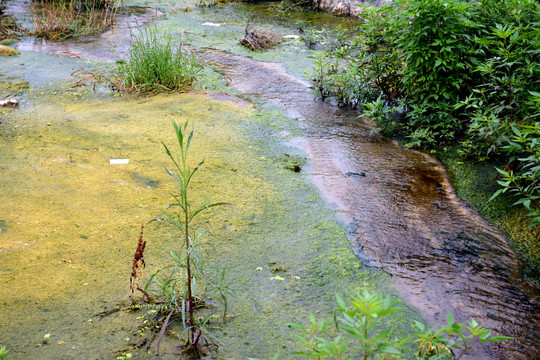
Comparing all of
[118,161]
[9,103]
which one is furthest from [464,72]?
[9,103]

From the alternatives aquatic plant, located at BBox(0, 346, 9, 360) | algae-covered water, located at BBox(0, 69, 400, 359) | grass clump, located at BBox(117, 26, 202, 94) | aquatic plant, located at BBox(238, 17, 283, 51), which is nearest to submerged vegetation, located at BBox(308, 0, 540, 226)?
algae-covered water, located at BBox(0, 69, 400, 359)

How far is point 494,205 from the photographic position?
3.22 meters

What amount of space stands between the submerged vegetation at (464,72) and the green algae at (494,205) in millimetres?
96

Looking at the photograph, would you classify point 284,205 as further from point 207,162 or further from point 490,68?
point 490,68

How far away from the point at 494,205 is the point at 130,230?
7.91ft

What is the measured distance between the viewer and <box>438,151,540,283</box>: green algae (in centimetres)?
275

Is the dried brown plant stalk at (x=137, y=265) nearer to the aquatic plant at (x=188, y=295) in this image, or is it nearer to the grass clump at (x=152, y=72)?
the aquatic plant at (x=188, y=295)

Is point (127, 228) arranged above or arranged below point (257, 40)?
below

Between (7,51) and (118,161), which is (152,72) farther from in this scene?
(7,51)

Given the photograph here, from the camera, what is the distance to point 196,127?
4320 millimetres

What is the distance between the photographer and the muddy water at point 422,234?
228 centimetres

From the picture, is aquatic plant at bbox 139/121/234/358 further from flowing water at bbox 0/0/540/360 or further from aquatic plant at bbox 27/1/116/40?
aquatic plant at bbox 27/1/116/40

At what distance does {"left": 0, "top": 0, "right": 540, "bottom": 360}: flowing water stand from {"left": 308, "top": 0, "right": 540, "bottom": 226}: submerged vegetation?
378 mm

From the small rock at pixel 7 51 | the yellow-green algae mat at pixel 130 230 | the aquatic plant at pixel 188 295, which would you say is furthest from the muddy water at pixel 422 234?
the small rock at pixel 7 51
